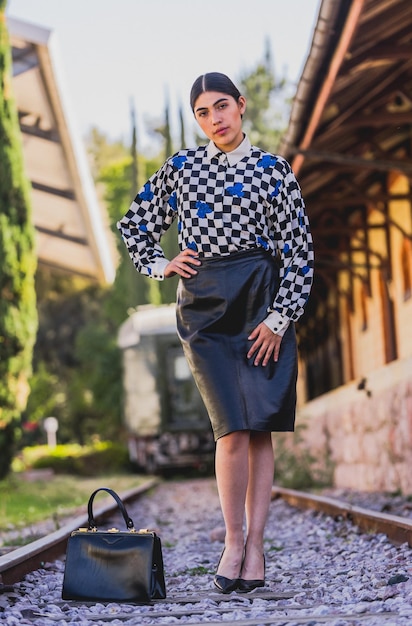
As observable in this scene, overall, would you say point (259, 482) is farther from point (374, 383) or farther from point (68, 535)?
point (374, 383)

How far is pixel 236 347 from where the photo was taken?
4051 millimetres

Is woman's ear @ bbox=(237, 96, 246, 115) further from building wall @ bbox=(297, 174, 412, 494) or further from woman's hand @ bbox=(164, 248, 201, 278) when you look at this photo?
building wall @ bbox=(297, 174, 412, 494)

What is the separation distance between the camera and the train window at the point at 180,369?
20.7m

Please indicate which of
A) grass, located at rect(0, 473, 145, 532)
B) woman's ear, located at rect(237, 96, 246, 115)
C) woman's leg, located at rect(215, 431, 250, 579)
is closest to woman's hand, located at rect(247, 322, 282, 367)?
woman's leg, located at rect(215, 431, 250, 579)

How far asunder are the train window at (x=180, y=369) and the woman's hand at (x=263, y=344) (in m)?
16.7

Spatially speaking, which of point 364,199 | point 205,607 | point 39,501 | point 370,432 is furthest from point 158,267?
point 39,501

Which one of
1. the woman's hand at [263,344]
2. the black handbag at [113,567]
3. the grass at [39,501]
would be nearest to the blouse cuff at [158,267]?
the woman's hand at [263,344]

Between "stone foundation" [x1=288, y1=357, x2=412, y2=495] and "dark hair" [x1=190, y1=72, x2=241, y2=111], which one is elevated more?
"dark hair" [x1=190, y1=72, x2=241, y2=111]

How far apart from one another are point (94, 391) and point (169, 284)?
531 centimetres

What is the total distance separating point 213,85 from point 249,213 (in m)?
0.46

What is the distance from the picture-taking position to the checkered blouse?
4051mm

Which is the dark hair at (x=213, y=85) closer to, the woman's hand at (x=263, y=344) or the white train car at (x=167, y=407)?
the woman's hand at (x=263, y=344)

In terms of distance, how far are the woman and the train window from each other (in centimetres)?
1653

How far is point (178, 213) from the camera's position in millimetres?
4207
